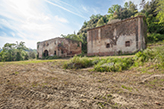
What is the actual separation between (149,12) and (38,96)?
36.7m

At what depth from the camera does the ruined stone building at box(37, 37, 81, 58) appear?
20953 mm

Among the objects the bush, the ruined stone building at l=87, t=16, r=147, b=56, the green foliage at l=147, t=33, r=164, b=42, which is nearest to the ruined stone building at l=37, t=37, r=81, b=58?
the ruined stone building at l=87, t=16, r=147, b=56

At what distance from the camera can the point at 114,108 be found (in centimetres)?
193

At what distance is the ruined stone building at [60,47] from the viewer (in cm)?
2095

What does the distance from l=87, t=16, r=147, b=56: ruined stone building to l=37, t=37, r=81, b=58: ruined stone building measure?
7.42 meters

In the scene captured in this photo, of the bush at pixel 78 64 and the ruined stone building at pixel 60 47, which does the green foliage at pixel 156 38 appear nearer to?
the ruined stone building at pixel 60 47

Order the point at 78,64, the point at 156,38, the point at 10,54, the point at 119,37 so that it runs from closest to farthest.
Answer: the point at 78,64
the point at 119,37
the point at 156,38
the point at 10,54

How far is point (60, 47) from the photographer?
2075 cm

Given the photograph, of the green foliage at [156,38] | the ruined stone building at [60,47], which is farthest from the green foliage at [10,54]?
the green foliage at [156,38]

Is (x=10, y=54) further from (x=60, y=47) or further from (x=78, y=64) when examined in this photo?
(x=78, y=64)

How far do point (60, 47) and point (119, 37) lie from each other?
1371cm

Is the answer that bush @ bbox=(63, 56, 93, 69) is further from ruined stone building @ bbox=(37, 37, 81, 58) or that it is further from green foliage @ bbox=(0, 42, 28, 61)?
green foliage @ bbox=(0, 42, 28, 61)

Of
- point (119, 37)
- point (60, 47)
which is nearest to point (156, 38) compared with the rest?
point (119, 37)

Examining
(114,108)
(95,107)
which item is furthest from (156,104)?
(95,107)
